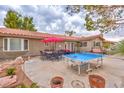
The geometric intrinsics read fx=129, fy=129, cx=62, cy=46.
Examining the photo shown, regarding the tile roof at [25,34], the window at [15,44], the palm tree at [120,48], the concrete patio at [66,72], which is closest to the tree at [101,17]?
the palm tree at [120,48]

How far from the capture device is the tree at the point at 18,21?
297cm

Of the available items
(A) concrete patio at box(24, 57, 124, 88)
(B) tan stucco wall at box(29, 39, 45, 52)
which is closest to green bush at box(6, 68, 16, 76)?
(A) concrete patio at box(24, 57, 124, 88)

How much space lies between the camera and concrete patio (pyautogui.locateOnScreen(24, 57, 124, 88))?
9.64 ft

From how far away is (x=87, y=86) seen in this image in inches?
115

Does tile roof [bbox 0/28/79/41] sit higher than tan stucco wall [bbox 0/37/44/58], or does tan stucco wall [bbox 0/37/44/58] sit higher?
tile roof [bbox 0/28/79/41]

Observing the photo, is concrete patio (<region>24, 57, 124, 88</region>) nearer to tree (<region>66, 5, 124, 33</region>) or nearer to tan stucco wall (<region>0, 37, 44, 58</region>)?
tan stucco wall (<region>0, 37, 44, 58</region>)

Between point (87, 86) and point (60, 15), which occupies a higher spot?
point (60, 15)

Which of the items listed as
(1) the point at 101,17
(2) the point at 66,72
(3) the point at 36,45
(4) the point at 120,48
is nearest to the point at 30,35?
(3) the point at 36,45

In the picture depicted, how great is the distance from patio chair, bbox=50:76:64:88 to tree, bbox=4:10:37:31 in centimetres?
129

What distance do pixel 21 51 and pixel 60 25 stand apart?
3.73 feet

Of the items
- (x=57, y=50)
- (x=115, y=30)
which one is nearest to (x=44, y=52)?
(x=57, y=50)

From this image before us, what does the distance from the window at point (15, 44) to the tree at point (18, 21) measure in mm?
323

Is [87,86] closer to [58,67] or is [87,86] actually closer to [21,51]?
[58,67]

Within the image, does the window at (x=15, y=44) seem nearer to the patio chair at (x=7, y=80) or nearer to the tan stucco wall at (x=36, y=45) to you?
the tan stucco wall at (x=36, y=45)
